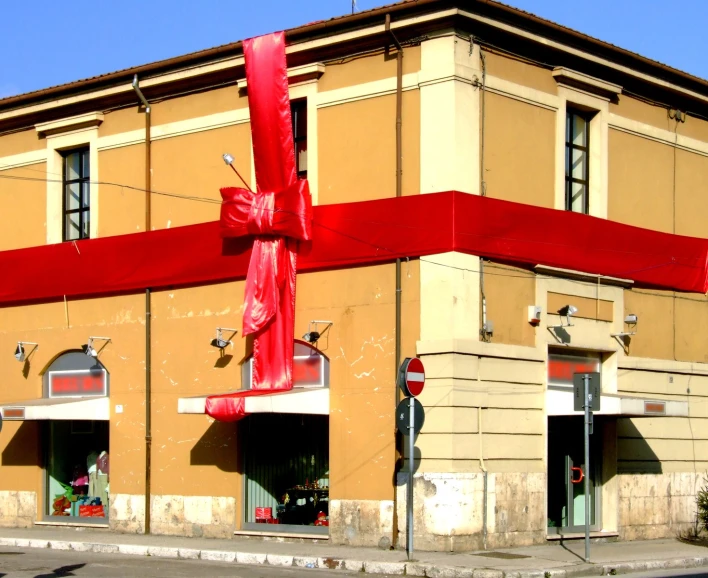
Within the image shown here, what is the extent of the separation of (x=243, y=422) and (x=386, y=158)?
553cm

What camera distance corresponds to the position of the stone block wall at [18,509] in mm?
25953

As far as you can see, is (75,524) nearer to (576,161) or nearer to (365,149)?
(365,149)

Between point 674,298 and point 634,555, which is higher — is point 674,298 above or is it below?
above

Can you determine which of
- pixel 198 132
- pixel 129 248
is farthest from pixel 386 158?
pixel 129 248

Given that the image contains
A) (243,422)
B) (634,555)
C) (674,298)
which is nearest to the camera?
(634,555)

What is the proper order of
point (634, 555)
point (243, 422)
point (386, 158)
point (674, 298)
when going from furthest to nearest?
point (674, 298) < point (243, 422) < point (386, 158) < point (634, 555)

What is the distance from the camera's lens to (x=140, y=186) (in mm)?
24953

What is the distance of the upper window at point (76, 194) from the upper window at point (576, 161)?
32.2 ft

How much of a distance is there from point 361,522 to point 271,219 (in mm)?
5446

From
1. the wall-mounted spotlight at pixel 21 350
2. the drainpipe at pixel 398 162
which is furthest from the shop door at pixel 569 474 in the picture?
the wall-mounted spotlight at pixel 21 350

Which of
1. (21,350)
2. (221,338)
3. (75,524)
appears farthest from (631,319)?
(21,350)

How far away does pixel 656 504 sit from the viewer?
2377cm

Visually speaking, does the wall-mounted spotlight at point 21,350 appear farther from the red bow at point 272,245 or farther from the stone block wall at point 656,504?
the stone block wall at point 656,504

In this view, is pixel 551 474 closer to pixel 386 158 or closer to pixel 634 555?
pixel 634 555
